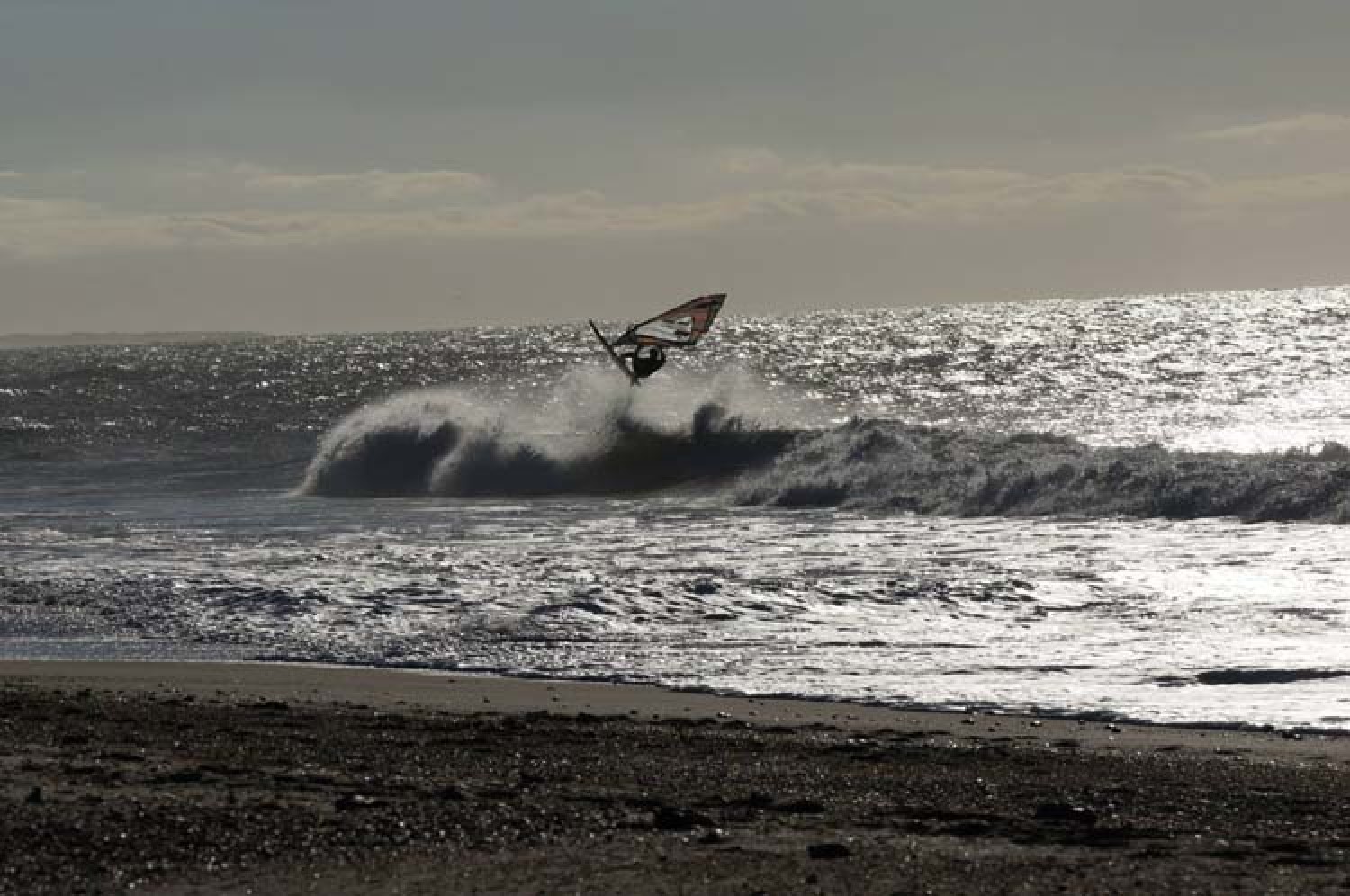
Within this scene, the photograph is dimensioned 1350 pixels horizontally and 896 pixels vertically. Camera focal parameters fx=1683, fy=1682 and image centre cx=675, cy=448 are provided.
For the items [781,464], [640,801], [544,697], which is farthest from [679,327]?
[640,801]

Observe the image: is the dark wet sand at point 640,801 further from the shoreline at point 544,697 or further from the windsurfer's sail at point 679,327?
the windsurfer's sail at point 679,327

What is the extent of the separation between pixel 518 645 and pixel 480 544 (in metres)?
7.47

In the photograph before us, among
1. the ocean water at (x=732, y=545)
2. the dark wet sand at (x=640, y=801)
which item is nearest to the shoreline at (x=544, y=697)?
the dark wet sand at (x=640, y=801)

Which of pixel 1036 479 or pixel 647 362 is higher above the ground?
pixel 647 362

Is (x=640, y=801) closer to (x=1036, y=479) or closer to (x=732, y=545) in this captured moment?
(x=732, y=545)

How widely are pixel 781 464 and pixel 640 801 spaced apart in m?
23.8

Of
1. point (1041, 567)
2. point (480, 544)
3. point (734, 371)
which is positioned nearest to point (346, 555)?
point (480, 544)

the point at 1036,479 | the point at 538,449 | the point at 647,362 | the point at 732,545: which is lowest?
the point at 732,545

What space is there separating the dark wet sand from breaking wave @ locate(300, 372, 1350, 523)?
1437 cm

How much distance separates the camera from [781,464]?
101ft

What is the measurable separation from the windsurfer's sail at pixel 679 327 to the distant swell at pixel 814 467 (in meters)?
2.71

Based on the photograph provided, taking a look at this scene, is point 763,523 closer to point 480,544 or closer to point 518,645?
point 480,544

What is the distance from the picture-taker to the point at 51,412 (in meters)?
59.8

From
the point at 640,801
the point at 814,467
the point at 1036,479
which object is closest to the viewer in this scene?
the point at 640,801
